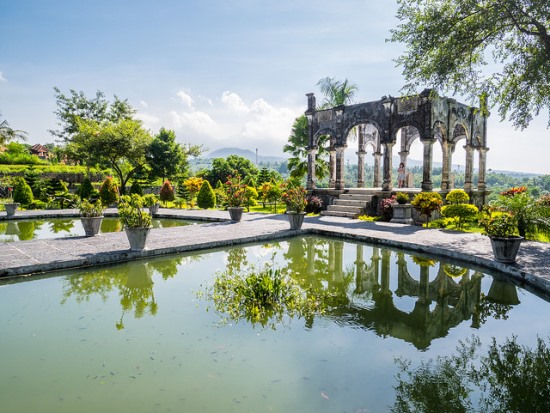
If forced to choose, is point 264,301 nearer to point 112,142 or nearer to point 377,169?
point 377,169

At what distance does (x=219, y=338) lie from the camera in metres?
4.51

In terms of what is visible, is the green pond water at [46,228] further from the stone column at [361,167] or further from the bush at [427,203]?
the stone column at [361,167]

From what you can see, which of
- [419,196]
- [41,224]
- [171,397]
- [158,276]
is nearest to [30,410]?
[171,397]

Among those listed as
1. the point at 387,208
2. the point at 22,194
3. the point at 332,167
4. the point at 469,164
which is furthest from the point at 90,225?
the point at 469,164

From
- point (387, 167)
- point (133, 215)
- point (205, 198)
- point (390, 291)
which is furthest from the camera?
point (205, 198)

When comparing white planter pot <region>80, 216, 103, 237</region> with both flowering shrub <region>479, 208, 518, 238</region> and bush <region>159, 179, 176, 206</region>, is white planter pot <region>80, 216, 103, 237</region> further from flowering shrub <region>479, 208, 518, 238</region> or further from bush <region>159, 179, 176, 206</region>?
bush <region>159, 179, 176, 206</region>

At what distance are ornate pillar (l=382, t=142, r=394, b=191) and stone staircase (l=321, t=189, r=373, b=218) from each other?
2.61 feet

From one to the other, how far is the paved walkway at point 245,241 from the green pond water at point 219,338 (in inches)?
16.2

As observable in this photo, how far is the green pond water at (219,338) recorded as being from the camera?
3.35m

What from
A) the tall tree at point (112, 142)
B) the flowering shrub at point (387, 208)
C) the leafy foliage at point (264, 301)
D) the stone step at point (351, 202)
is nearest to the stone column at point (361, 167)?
the stone step at point (351, 202)

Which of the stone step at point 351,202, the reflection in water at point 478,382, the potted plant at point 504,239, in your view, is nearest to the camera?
the reflection in water at point 478,382

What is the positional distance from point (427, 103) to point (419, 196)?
182 inches

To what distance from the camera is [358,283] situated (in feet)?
23.5

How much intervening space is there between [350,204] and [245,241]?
8295mm
